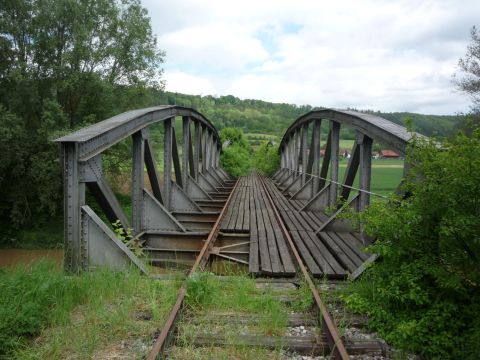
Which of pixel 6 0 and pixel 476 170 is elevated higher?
pixel 6 0

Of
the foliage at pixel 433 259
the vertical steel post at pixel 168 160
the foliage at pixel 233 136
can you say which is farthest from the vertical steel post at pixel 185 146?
the foliage at pixel 233 136

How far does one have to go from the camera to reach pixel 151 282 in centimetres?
428

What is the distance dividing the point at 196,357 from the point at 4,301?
1769 millimetres

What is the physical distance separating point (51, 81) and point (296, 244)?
18042mm

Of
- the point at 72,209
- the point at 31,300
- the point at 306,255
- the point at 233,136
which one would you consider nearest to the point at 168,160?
the point at 306,255

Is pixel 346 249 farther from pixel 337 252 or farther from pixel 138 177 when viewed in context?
pixel 138 177

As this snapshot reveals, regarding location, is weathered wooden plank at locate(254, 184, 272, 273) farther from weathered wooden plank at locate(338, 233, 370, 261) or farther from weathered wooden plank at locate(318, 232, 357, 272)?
weathered wooden plank at locate(338, 233, 370, 261)

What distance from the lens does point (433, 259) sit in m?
3.32

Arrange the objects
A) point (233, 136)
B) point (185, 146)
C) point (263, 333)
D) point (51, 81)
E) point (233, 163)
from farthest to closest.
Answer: point (233, 136), point (233, 163), point (51, 81), point (185, 146), point (263, 333)

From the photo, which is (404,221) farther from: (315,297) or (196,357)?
(196,357)

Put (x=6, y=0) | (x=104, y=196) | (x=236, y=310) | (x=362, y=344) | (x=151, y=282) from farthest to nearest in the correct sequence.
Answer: (x=6, y=0) < (x=104, y=196) < (x=151, y=282) < (x=236, y=310) < (x=362, y=344)

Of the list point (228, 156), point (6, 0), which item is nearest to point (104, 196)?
point (6, 0)

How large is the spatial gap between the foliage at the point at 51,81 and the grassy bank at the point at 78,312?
1478 cm

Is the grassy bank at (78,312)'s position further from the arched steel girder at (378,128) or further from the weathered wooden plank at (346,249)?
the arched steel girder at (378,128)
